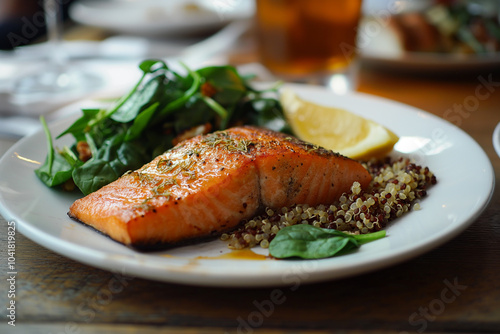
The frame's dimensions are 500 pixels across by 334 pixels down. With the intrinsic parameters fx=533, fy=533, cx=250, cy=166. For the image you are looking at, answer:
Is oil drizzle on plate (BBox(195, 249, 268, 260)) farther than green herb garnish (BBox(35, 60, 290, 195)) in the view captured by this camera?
No

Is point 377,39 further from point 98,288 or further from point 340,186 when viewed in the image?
point 98,288

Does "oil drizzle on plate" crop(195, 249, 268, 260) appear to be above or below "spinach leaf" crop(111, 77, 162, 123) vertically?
below

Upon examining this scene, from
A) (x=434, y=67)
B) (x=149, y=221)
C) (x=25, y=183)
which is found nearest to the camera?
(x=149, y=221)

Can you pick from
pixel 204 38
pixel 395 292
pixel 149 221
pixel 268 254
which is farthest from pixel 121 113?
pixel 204 38

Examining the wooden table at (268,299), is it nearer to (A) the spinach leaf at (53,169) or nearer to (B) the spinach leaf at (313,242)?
(B) the spinach leaf at (313,242)

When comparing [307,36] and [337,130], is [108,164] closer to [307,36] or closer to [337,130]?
[337,130]

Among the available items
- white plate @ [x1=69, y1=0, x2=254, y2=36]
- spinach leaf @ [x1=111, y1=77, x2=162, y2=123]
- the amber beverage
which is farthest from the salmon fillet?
white plate @ [x1=69, y1=0, x2=254, y2=36]

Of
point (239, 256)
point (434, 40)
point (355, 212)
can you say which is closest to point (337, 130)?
point (355, 212)

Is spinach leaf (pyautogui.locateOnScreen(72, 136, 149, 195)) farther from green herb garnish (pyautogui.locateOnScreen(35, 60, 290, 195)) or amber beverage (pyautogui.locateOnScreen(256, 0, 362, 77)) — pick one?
amber beverage (pyautogui.locateOnScreen(256, 0, 362, 77))
